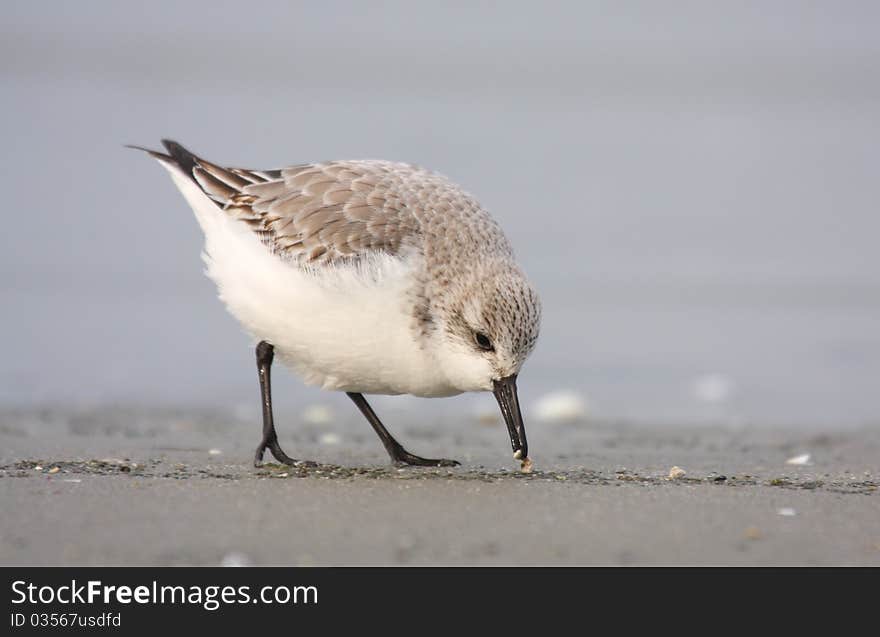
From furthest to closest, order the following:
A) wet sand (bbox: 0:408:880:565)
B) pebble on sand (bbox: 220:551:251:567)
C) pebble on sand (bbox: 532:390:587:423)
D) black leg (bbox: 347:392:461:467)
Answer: pebble on sand (bbox: 532:390:587:423)
black leg (bbox: 347:392:461:467)
wet sand (bbox: 0:408:880:565)
pebble on sand (bbox: 220:551:251:567)

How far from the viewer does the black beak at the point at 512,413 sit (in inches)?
213

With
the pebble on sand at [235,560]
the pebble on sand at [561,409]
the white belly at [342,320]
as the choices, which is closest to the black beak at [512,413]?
the white belly at [342,320]

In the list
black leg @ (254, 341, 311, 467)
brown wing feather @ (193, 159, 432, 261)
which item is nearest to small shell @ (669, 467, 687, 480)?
brown wing feather @ (193, 159, 432, 261)

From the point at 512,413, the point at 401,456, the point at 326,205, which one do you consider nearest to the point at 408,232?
the point at 326,205

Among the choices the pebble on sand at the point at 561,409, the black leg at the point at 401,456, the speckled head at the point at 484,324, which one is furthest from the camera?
the pebble on sand at the point at 561,409

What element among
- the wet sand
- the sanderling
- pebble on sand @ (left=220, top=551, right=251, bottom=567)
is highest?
the sanderling

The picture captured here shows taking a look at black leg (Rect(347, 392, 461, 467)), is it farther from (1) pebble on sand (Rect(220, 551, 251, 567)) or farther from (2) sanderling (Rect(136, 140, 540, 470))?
(1) pebble on sand (Rect(220, 551, 251, 567))

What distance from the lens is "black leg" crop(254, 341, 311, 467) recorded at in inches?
227

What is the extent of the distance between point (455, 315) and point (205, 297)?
5033mm

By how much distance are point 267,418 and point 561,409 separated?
92.4 inches

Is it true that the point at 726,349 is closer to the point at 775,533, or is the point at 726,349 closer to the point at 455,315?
the point at 455,315

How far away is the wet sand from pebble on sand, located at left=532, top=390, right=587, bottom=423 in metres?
1.04

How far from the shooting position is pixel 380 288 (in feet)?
17.7

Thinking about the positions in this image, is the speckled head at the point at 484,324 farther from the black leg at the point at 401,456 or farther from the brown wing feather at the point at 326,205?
A: the black leg at the point at 401,456
